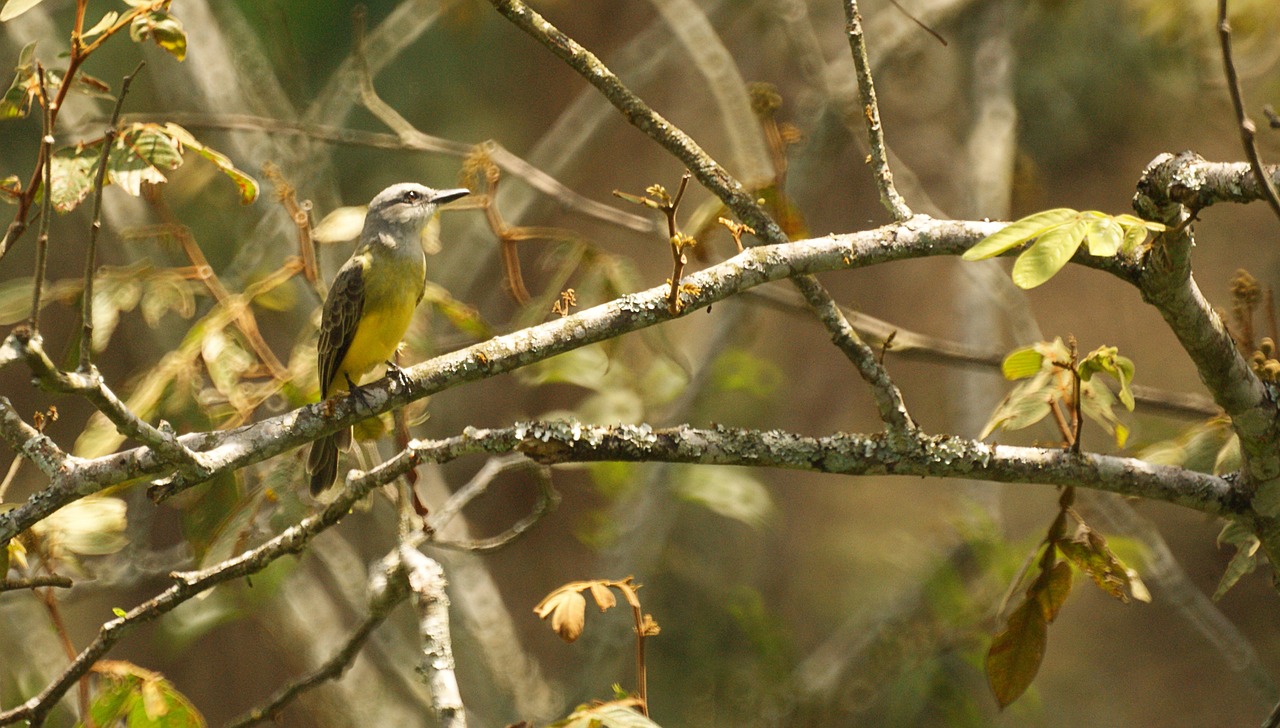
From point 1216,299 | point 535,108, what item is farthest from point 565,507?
point 1216,299

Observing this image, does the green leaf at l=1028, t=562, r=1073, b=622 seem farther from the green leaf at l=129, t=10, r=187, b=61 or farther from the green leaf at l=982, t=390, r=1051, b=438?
the green leaf at l=129, t=10, r=187, b=61

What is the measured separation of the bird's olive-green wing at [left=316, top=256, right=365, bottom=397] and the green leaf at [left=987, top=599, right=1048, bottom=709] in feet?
6.33

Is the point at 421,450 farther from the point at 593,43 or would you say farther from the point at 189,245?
the point at 593,43

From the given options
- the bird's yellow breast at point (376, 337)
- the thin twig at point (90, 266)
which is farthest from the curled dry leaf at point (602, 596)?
the bird's yellow breast at point (376, 337)

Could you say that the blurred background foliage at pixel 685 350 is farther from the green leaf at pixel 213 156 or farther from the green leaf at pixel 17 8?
the green leaf at pixel 17 8

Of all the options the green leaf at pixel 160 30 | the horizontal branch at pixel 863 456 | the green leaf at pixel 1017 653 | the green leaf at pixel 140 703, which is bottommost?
the green leaf at pixel 140 703

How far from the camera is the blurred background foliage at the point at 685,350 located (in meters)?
4.02

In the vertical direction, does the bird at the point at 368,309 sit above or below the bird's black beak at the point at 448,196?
below

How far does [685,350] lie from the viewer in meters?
6.31

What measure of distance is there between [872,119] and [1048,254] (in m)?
0.77

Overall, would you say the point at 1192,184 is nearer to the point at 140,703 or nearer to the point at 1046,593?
the point at 1046,593

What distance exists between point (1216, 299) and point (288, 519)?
210 inches

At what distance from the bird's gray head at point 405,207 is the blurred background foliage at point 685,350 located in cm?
32

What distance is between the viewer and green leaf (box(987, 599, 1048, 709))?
2.35 meters
